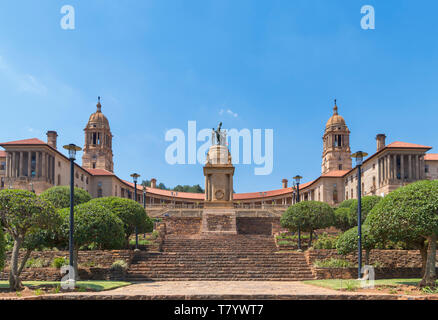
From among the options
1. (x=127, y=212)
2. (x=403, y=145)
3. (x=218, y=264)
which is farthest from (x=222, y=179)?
(x=403, y=145)

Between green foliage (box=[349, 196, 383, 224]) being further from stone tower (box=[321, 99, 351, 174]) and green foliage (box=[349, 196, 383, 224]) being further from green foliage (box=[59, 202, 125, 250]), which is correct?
stone tower (box=[321, 99, 351, 174])

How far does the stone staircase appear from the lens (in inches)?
909

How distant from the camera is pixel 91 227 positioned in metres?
19.8

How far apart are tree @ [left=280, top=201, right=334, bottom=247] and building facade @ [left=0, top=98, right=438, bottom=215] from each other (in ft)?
46.6

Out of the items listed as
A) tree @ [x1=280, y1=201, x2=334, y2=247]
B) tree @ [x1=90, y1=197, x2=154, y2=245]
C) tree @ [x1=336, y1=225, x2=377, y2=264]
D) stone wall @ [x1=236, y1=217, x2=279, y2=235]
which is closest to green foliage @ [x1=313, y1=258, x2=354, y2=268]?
tree @ [x1=336, y1=225, x2=377, y2=264]

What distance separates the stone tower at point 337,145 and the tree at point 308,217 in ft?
228

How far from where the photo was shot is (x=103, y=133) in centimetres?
9981

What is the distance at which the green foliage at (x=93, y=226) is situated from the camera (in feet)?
63.6

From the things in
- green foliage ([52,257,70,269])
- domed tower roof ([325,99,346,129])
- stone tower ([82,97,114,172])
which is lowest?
green foliage ([52,257,70,269])

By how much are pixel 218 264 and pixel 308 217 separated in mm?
8194

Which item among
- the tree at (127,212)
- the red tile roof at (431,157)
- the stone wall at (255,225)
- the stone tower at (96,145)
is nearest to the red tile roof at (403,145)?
the red tile roof at (431,157)

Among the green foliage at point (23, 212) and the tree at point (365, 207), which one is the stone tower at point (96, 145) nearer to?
the tree at point (365, 207)
